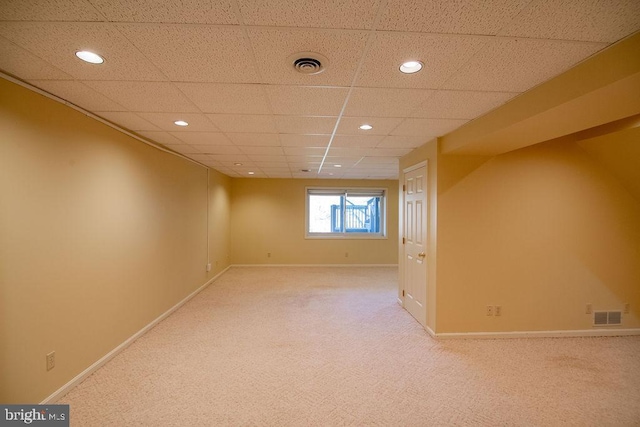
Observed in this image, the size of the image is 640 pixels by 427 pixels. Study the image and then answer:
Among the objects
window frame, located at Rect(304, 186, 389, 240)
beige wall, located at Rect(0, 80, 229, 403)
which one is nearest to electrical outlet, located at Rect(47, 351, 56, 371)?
beige wall, located at Rect(0, 80, 229, 403)

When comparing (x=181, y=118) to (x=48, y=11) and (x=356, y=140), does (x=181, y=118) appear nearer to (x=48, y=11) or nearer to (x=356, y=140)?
(x=48, y=11)

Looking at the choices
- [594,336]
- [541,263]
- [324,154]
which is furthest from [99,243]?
[594,336]

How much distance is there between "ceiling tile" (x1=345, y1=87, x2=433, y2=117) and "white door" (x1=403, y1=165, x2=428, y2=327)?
138 cm

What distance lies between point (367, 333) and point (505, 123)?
2.62 meters

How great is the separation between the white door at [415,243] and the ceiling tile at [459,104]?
1.12 m

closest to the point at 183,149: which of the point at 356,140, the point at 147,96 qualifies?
the point at 147,96

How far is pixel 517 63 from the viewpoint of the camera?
5.23 feet

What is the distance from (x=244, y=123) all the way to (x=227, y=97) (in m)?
0.63

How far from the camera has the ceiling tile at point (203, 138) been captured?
3.15 m

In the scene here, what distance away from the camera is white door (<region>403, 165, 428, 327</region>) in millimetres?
3539

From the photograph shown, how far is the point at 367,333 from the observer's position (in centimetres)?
339

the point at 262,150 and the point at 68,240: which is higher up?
the point at 262,150

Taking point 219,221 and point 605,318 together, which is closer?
point 605,318

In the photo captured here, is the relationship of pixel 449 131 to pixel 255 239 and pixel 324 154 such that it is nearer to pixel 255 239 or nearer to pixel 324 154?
pixel 324 154
